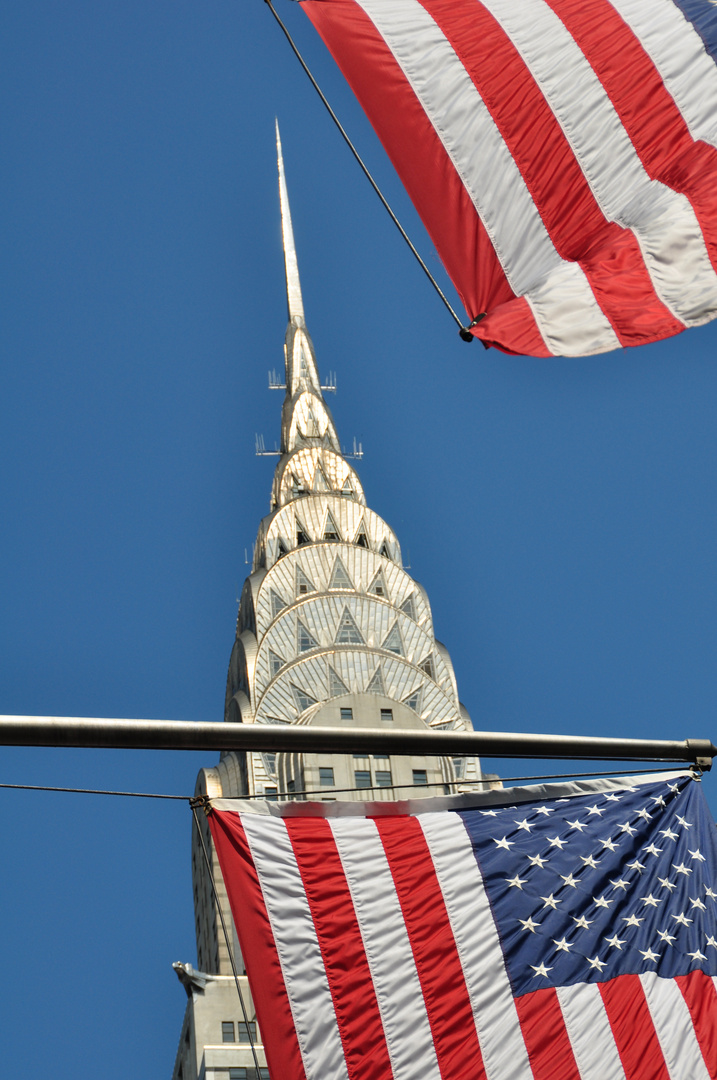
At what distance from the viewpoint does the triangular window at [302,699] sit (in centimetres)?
9912

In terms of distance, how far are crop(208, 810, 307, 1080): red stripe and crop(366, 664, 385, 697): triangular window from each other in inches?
3451

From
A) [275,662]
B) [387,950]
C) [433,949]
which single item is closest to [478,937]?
[433,949]

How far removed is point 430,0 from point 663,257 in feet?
16.2

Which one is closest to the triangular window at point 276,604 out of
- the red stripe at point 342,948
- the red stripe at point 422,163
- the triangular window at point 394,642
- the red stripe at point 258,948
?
the triangular window at point 394,642

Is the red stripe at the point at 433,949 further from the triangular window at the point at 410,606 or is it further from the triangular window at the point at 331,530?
the triangular window at the point at 331,530

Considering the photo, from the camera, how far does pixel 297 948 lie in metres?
13.4

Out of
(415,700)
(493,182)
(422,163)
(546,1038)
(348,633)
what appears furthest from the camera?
(348,633)

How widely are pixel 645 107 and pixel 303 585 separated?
91638mm

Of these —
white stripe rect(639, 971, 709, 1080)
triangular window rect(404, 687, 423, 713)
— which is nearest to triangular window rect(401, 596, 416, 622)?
triangular window rect(404, 687, 423, 713)

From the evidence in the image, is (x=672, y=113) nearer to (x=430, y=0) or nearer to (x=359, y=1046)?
(x=430, y=0)

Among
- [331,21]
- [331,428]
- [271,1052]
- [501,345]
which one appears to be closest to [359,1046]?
[271,1052]

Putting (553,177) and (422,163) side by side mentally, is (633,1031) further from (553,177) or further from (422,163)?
(422,163)

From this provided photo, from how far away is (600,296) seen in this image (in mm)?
17109

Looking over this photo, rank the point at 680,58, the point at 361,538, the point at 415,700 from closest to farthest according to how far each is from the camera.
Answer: the point at 680,58 → the point at 415,700 → the point at 361,538
